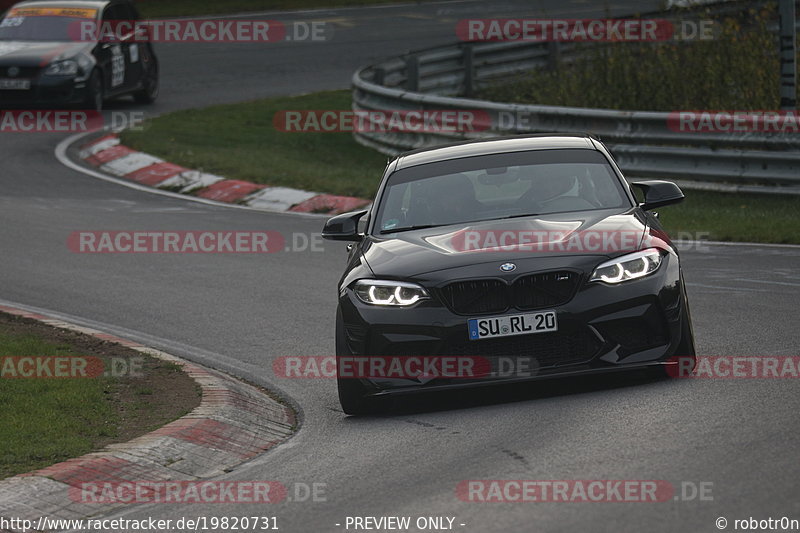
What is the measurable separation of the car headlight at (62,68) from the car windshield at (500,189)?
1459 centimetres

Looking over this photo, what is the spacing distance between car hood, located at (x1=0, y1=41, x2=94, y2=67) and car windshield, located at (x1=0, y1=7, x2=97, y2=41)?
297 millimetres

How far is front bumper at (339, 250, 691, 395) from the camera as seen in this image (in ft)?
25.3

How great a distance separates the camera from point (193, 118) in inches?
980

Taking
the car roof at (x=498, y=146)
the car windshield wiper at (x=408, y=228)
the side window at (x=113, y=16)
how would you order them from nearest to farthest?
the car windshield wiper at (x=408, y=228) < the car roof at (x=498, y=146) < the side window at (x=113, y=16)

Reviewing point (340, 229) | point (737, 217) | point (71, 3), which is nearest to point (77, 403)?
point (340, 229)

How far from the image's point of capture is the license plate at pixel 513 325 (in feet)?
25.2

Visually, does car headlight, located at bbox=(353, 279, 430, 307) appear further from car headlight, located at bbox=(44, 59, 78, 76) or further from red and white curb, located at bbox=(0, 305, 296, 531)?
car headlight, located at bbox=(44, 59, 78, 76)

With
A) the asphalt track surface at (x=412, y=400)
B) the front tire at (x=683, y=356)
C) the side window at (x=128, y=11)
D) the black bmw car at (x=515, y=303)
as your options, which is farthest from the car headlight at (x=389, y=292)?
the side window at (x=128, y=11)

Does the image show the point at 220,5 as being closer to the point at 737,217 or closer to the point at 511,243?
the point at 737,217

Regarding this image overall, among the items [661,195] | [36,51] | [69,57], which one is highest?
[661,195]

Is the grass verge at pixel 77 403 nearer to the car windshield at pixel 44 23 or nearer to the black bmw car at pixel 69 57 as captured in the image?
the black bmw car at pixel 69 57

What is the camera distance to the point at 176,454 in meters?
7.36

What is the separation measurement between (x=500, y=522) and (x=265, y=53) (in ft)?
93.5

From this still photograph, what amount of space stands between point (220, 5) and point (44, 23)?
52.6ft
